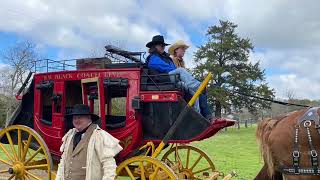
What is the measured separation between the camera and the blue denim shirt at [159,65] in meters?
6.39

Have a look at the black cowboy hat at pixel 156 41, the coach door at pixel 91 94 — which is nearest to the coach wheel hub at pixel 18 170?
the coach door at pixel 91 94

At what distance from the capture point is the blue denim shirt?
6.39 m

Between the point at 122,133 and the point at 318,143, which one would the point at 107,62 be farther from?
the point at 318,143

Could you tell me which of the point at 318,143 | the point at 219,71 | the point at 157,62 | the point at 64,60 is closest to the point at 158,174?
the point at 157,62

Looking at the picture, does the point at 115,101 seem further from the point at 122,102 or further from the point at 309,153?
the point at 309,153

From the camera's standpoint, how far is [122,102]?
689cm

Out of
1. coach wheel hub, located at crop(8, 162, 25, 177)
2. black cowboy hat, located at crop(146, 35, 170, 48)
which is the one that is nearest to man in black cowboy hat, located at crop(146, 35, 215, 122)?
black cowboy hat, located at crop(146, 35, 170, 48)

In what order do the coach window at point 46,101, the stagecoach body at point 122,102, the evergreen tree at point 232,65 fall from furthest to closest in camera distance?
the evergreen tree at point 232,65
the coach window at point 46,101
the stagecoach body at point 122,102

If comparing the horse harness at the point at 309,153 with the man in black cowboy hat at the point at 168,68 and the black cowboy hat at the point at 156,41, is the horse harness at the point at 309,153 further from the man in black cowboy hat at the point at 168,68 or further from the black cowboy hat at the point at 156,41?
the black cowboy hat at the point at 156,41

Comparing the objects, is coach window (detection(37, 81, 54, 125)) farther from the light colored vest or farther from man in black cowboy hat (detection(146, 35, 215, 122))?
the light colored vest

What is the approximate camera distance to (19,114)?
7578mm

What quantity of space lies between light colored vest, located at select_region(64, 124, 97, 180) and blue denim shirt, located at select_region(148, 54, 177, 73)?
1974 millimetres

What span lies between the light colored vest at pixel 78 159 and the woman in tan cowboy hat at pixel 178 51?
8.25 ft

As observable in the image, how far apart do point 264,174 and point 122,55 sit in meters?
2.87
